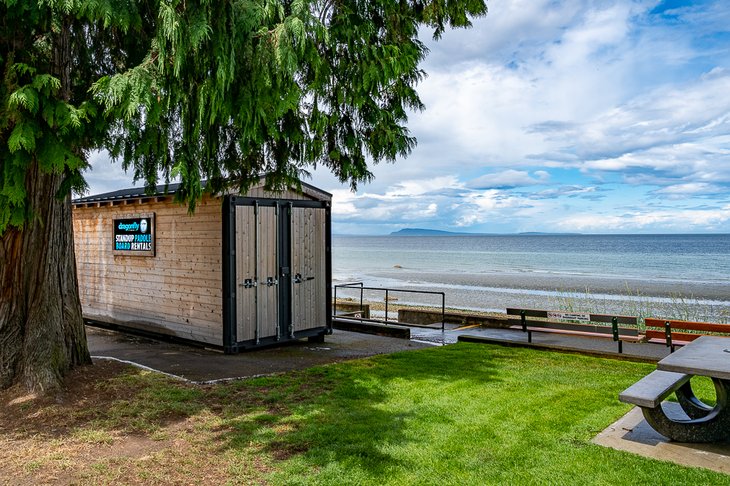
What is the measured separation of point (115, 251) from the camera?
32.8 ft

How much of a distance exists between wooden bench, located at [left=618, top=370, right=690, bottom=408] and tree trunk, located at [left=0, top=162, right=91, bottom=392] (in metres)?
5.36

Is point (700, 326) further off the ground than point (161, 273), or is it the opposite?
point (161, 273)

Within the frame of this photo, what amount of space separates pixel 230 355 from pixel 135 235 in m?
3.35

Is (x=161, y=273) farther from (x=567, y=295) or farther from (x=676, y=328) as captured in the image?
(x=567, y=295)

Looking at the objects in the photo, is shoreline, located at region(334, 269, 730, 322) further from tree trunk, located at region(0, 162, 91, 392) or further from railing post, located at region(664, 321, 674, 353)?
tree trunk, located at region(0, 162, 91, 392)

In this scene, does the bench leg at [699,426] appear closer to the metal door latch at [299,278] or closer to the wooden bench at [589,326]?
the wooden bench at [589,326]

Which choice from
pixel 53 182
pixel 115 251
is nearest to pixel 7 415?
pixel 53 182

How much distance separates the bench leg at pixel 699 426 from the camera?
4.14 m

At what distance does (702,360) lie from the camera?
13.7 ft

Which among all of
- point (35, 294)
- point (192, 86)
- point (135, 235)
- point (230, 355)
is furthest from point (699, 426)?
point (135, 235)

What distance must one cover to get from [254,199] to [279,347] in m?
2.43


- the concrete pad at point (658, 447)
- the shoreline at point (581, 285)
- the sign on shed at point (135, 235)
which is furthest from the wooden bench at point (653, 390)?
the shoreline at point (581, 285)

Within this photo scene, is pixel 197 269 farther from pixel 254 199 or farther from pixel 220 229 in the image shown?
pixel 254 199

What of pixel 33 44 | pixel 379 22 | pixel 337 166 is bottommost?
pixel 337 166
